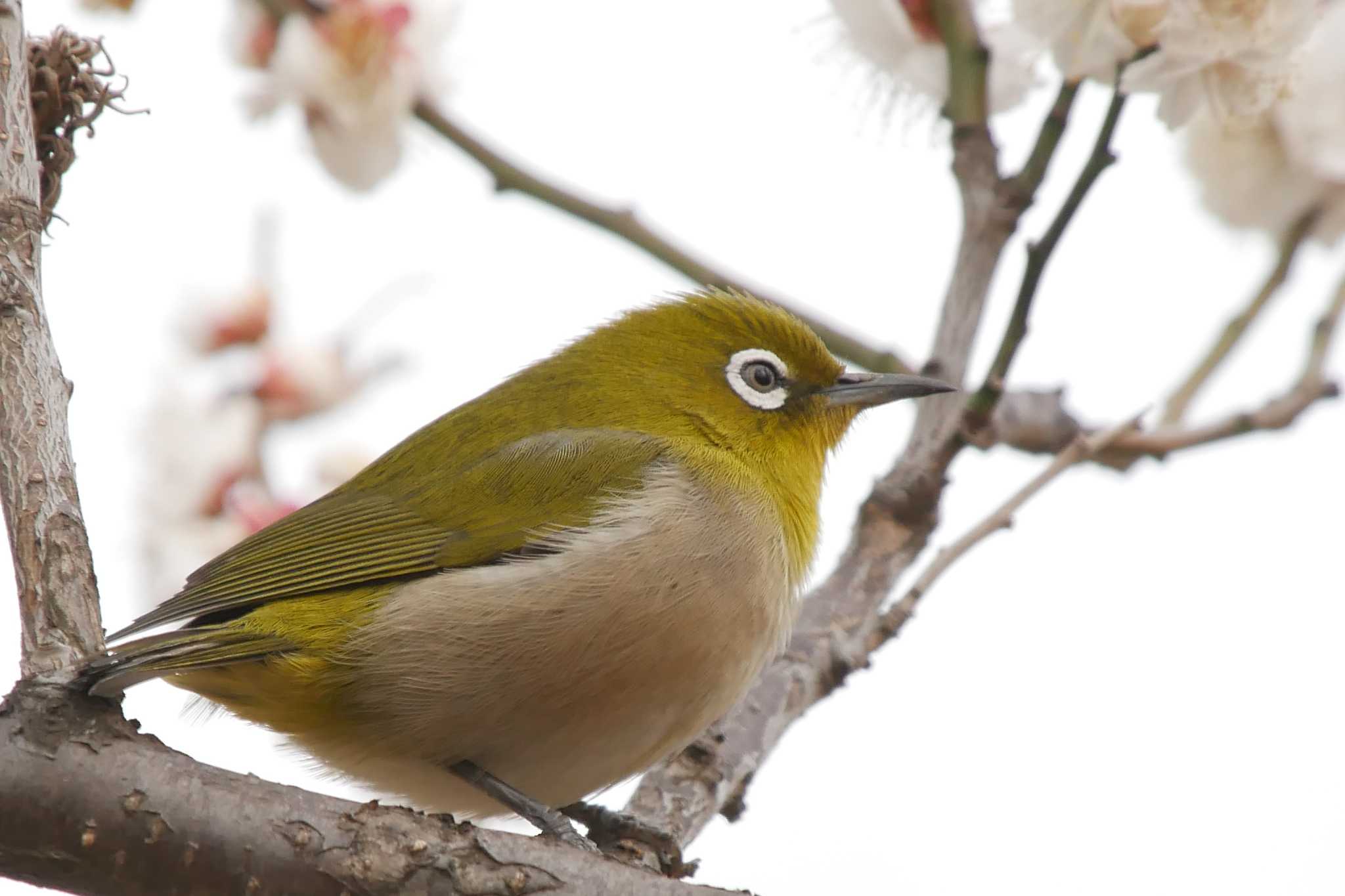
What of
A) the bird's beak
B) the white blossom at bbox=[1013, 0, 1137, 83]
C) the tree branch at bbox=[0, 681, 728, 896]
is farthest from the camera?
the bird's beak

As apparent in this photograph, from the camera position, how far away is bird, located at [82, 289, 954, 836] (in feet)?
13.3

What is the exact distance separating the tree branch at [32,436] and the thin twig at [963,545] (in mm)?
2435

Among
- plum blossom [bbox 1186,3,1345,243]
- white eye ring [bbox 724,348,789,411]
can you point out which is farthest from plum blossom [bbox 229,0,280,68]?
plum blossom [bbox 1186,3,1345,243]

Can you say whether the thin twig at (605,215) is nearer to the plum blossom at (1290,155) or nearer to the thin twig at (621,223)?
the thin twig at (621,223)

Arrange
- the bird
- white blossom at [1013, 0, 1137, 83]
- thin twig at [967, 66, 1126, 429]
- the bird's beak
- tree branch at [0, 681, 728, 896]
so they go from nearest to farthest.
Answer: tree branch at [0, 681, 728, 896] → thin twig at [967, 66, 1126, 429] → the bird → white blossom at [1013, 0, 1137, 83] → the bird's beak

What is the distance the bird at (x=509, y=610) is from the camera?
13.3ft

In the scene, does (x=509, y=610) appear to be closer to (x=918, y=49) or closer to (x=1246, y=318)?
(x=918, y=49)

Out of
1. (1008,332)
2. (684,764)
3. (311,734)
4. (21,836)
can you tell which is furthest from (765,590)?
(21,836)

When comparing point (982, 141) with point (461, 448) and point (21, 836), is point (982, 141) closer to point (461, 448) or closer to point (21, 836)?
point (461, 448)

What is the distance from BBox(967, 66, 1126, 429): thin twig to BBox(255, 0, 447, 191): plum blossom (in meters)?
2.14

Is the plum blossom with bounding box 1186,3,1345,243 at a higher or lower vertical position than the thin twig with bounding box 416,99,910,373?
higher

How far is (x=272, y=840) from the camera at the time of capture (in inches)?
113

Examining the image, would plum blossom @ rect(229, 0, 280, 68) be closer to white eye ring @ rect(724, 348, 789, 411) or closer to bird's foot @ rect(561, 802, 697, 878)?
white eye ring @ rect(724, 348, 789, 411)

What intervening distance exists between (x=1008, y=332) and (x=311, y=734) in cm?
219
